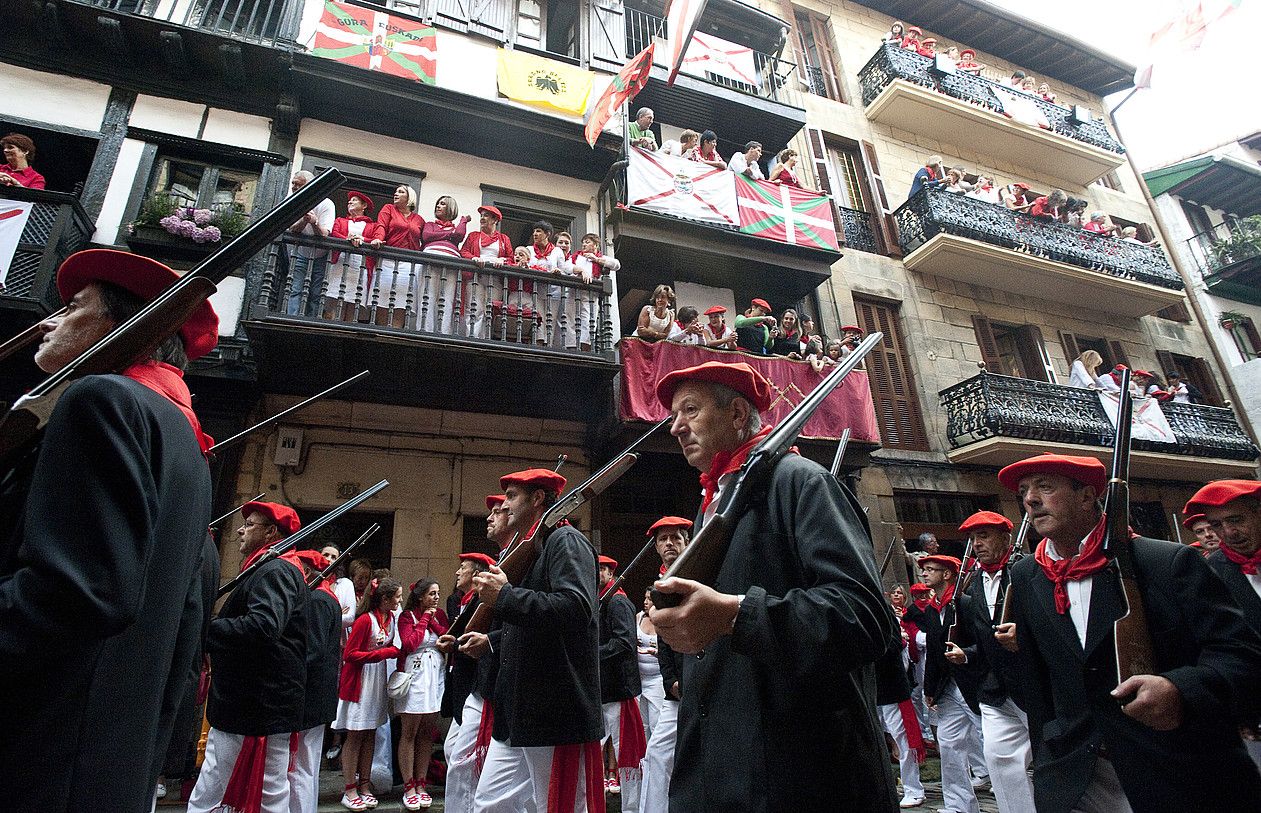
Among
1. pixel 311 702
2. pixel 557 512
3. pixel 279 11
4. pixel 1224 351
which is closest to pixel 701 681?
pixel 557 512

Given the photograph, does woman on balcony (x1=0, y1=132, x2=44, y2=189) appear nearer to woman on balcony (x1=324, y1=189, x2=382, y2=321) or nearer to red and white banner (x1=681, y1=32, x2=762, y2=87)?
woman on balcony (x1=324, y1=189, x2=382, y2=321)

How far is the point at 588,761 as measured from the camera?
354cm

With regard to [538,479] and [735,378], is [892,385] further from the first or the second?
[735,378]

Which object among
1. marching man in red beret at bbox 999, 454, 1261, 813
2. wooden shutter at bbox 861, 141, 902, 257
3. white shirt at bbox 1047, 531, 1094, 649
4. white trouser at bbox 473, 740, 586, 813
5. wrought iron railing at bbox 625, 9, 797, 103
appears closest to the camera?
marching man in red beret at bbox 999, 454, 1261, 813

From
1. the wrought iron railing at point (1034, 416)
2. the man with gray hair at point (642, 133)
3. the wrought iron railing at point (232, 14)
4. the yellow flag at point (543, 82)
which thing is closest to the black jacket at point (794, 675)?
the man with gray hair at point (642, 133)

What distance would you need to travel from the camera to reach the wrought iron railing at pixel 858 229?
549 inches

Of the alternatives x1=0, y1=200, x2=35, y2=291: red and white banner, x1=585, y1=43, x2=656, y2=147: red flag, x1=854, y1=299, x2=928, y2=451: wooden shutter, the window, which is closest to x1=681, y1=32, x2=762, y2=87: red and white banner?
the window

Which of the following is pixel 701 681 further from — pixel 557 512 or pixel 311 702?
pixel 311 702

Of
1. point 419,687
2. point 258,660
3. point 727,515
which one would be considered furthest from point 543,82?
point 727,515

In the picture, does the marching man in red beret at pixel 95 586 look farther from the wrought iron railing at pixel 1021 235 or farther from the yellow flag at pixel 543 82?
the wrought iron railing at pixel 1021 235

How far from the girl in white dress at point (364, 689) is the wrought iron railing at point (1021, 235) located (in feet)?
42.1

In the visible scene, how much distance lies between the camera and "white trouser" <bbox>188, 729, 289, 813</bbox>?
146 inches

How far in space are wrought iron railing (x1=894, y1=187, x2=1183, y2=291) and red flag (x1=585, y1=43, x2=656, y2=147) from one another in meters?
7.47

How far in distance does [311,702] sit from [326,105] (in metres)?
8.95
